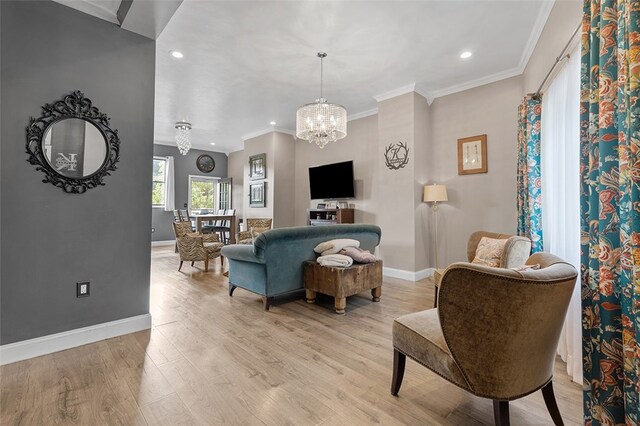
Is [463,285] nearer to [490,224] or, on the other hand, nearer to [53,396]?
[53,396]

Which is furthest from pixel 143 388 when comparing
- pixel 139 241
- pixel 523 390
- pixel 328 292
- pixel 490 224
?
pixel 490 224

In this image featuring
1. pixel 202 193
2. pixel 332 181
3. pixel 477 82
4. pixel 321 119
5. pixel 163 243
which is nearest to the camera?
pixel 321 119

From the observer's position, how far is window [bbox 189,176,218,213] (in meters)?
→ 8.94

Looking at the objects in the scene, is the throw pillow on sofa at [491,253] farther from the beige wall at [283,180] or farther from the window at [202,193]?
the window at [202,193]

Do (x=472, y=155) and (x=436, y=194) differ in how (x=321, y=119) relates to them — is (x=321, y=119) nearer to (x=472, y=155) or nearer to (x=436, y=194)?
(x=436, y=194)

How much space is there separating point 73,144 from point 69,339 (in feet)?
5.18

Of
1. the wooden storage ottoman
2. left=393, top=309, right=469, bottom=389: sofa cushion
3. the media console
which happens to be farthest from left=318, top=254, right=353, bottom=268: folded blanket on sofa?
the media console

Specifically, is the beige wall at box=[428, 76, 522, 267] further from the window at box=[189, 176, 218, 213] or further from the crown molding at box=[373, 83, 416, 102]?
the window at box=[189, 176, 218, 213]

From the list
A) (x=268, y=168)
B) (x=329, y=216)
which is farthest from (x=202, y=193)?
(x=329, y=216)

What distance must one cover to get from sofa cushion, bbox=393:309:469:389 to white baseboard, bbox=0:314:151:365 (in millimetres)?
2331

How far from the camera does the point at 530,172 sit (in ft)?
9.85

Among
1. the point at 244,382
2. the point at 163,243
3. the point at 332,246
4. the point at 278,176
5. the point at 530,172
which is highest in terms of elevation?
the point at 278,176

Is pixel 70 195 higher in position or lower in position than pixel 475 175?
lower

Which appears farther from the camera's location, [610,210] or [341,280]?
[341,280]
